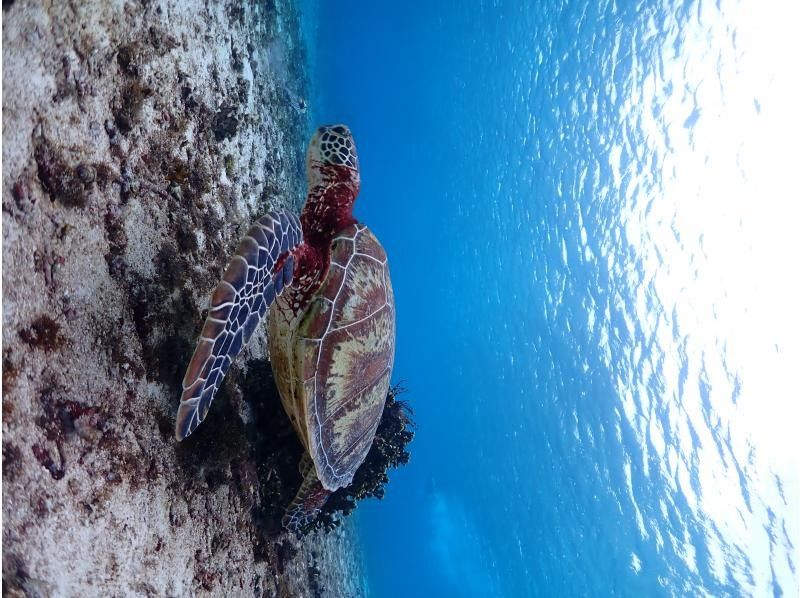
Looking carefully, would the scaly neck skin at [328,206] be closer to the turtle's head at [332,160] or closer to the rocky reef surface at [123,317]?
the turtle's head at [332,160]

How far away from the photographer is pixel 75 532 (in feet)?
4.46

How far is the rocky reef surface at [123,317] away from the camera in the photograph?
4.23 ft

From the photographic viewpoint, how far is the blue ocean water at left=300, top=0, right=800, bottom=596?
21.8ft

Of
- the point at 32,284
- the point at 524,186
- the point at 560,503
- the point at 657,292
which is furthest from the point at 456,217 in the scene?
the point at 32,284

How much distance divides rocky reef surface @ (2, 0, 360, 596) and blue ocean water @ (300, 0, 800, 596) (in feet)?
14.2

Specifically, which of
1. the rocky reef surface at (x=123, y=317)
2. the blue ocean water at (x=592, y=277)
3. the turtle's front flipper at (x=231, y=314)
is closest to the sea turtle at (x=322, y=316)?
the turtle's front flipper at (x=231, y=314)

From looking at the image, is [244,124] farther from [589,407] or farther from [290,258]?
[589,407]

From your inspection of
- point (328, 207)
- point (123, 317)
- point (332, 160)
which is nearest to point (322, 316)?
point (328, 207)

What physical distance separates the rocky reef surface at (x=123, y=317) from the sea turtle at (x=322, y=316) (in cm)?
36

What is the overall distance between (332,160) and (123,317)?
1.30m

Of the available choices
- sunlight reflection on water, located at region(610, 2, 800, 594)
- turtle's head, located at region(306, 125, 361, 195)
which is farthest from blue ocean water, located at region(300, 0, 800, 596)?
turtle's head, located at region(306, 125, 361, 195)

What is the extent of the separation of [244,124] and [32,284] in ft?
7.24

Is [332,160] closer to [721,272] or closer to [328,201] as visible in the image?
[328,201]

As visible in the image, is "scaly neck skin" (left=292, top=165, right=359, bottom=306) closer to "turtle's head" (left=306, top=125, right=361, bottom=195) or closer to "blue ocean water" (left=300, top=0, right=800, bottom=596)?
"turtle's head" (left=306, top=125, right=361, bottom=195)
